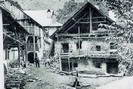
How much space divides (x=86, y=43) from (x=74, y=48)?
72.1 inches

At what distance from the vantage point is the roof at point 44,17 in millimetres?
50269

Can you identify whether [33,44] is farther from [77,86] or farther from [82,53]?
[77,86]

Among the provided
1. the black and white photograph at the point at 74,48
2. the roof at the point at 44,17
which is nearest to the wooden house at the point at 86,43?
the black and white photograph at the point at 74,48

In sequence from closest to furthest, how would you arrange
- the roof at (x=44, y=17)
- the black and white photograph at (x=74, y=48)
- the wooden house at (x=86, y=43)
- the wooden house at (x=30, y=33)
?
the black and white photograph at (x=74, y=48) → the wooden house at (x=86, y=43) → the wooden house at (x=30, y=33) → the roof at (x=44, y=17)

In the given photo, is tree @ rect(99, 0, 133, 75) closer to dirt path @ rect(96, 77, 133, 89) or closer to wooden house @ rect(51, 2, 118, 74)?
dirt path @ rect(96, 77, 133, 89)

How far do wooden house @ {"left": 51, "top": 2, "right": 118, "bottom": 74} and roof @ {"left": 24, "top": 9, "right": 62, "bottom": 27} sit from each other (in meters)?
14.2

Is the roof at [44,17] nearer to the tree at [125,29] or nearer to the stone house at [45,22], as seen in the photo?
the stone house at [45,22]

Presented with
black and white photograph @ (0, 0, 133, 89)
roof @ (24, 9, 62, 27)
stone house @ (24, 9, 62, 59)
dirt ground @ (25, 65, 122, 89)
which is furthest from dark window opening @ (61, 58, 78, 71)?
roof @ (24, 9, 62, 27)

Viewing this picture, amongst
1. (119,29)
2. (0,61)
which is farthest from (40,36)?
(0,61)

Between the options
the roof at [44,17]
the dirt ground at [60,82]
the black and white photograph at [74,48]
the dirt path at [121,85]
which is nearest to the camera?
the dirt path at [121,85]

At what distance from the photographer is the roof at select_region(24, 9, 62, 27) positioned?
50269 millimetres

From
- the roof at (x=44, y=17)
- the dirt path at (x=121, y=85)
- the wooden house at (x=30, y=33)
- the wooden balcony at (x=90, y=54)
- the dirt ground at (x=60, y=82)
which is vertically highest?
the roof at (x=44, y=17)

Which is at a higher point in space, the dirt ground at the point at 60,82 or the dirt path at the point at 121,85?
the dirt path at the point at 121,85

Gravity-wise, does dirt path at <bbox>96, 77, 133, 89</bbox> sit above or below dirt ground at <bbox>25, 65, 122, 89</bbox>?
above
